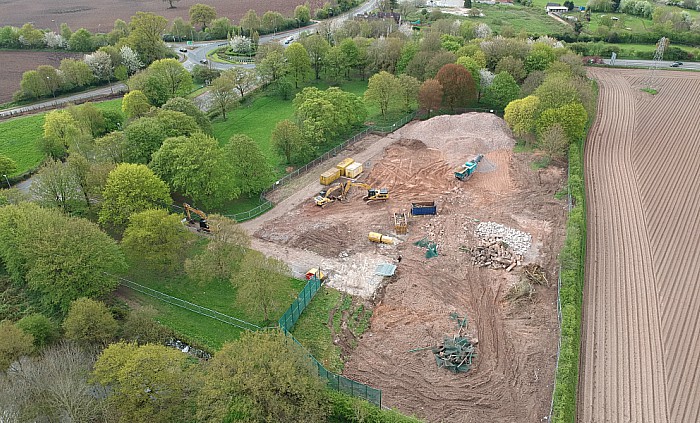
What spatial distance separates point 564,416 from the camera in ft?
99.1

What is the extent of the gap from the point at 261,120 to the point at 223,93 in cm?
714

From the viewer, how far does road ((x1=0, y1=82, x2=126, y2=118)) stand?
269 ft

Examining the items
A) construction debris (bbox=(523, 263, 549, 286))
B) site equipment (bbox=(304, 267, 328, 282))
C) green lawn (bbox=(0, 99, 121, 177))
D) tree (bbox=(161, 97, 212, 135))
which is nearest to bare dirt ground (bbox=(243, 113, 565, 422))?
construction debris (bbox=(523, 263, 549, 286))

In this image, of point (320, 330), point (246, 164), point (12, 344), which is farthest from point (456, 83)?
point (12, 344)

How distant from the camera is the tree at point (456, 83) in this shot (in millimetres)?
75312

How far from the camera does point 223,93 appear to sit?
77.2 m

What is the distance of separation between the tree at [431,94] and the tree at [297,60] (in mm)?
25935

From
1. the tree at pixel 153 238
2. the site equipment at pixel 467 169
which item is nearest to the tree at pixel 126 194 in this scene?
the tree at pixel 153 238

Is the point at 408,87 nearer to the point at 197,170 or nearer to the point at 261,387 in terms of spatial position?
the point at 197,170

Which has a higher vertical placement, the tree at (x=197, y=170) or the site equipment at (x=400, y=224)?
the tree at (x=197, y=170)

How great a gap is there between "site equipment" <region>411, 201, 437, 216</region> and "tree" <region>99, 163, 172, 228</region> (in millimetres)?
25895

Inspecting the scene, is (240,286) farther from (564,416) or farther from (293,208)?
(564,416)

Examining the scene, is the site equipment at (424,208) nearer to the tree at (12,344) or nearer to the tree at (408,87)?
the tree at (408,87)

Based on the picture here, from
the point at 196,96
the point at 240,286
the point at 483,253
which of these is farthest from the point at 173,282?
the point at 196,96
